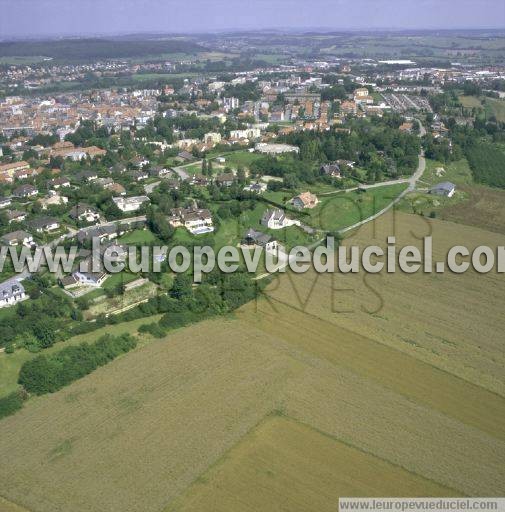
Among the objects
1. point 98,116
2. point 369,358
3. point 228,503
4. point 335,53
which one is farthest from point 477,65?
point 228,503

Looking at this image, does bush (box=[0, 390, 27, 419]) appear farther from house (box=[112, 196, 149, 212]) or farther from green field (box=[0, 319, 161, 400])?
house (box=[112, 196, 149, 212])

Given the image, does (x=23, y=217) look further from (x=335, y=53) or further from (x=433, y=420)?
(x=335, y=53)

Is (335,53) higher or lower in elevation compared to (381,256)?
higher

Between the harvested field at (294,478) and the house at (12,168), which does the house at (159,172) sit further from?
the harvested field at (294,478)

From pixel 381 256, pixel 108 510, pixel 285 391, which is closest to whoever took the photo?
pixel 108 510

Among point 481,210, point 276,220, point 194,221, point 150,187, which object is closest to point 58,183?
point 150,187

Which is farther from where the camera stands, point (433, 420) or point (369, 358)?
point (369, 358)

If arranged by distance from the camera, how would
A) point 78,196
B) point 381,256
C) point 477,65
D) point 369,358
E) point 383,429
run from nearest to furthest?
point 383,429, point 369,358, point 381,256, point 78,196, point 477,65
